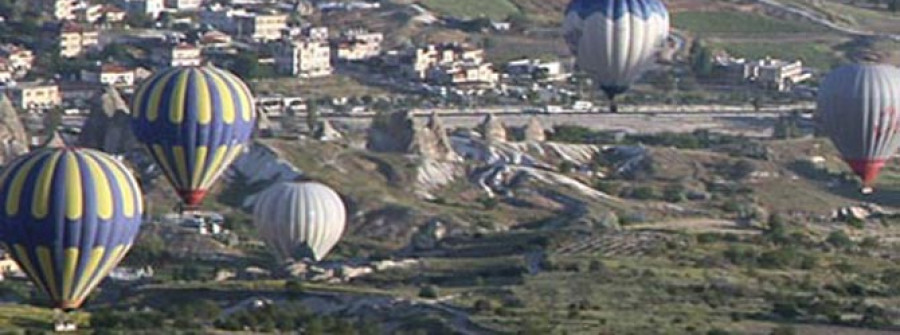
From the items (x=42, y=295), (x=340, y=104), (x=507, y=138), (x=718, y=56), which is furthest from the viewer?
(x=718, y=56)

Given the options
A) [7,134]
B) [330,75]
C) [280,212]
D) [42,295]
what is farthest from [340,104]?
[42,295]

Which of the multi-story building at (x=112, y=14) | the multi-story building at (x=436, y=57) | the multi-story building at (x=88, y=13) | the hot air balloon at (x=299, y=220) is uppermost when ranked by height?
the hot air balloon at (x=299, y=220)

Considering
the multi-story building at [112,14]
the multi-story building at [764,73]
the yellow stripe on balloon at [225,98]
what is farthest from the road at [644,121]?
the yellow stripe on balloon at [225,98]

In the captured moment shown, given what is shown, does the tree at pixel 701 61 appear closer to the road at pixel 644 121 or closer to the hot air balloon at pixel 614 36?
the road at pixel 644 121

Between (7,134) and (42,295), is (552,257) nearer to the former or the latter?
(42,295)

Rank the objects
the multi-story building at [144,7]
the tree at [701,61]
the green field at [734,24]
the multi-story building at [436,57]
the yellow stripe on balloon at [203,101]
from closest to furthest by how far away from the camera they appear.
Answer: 1. the yellow stripe on balloon at [203,101]
2. the multi-story building at [436,57]
3. the tree at [701,61]
4. the multi-story building at [144,7]
5. the green field at [734,24]

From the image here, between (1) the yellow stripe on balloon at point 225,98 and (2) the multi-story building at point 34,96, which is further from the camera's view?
(2) the multi-story building at point 34,96
